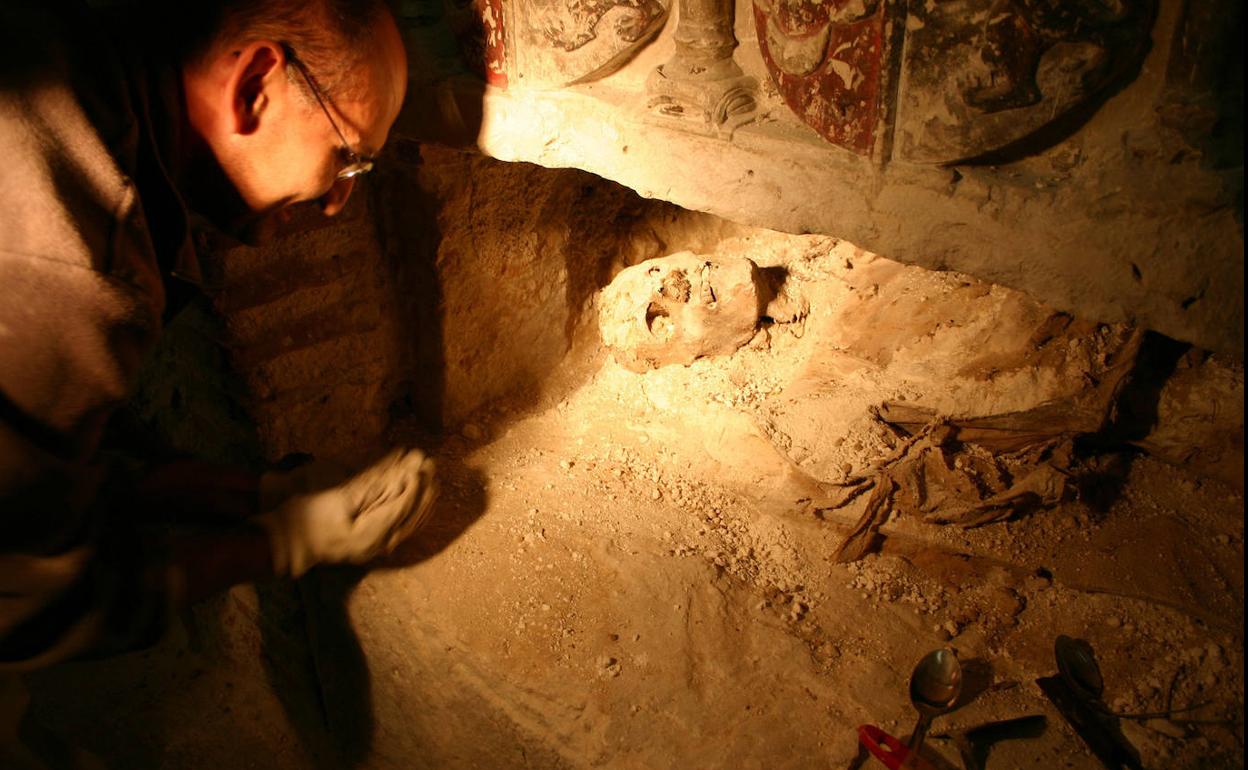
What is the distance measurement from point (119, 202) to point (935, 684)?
67.1 inches

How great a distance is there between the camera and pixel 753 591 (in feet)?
6.88

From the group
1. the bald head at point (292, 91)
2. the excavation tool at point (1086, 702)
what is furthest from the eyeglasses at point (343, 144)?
the excavation tool at point (1086, 702)

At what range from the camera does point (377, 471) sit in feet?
6.81

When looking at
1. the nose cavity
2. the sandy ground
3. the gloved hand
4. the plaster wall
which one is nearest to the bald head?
the nose cavity

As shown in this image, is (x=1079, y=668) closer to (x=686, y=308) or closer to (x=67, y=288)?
(x=686, y=308)

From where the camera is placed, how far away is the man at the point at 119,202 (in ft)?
4.05

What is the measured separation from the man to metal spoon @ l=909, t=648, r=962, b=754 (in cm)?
140

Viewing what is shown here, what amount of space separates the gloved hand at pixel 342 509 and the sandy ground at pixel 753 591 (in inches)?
7.4

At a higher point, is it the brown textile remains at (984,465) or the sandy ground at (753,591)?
the brown textile remains at (984,465)

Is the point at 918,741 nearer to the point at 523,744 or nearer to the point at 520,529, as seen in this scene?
the point at 523,744

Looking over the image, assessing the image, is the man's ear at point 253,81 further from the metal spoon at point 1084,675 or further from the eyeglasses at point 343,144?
the metal spoon at point 1084,675

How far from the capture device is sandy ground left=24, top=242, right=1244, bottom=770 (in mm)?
1833

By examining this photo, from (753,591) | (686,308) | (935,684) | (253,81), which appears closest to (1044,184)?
(935,684)

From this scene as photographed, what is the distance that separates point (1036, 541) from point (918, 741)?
2.39 feet
